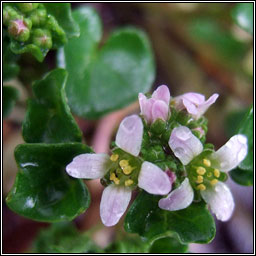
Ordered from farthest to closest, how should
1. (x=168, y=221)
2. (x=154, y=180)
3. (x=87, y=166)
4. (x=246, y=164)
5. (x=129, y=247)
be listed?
(x=129, y=247), (x=246, y=164), (x=168, y=221), (x=87, y=166), (x=154, y=180)

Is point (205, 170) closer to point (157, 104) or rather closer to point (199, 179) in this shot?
point (199, 179)

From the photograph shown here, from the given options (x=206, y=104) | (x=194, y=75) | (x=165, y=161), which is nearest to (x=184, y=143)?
(x=165, y=161)

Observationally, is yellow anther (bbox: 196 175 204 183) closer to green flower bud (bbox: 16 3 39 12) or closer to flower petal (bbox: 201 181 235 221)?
flower petal (bbox: 201 181 235 221)

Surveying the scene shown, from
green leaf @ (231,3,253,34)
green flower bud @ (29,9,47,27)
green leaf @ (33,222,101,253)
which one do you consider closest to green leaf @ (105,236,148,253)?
green leaf @ (33,222,101,253)

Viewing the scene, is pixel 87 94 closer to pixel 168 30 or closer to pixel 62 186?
pixel 62 186

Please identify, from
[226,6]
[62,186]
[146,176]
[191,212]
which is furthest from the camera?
[226,6]

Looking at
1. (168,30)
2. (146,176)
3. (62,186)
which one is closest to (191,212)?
(146,176)

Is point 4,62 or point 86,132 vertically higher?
point 4,62
